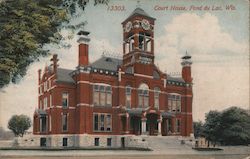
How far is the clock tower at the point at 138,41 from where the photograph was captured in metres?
10.5

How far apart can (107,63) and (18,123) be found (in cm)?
241

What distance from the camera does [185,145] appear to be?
10.9m

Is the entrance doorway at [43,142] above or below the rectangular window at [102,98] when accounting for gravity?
below

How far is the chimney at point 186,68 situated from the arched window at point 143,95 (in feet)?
3.53

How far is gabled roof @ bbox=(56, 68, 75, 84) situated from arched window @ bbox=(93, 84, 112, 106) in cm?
65

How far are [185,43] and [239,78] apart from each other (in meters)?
1.42

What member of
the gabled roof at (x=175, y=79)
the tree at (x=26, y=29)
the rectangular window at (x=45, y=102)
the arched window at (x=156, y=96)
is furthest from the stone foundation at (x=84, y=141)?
the gabled roof at (x=175, y=79)

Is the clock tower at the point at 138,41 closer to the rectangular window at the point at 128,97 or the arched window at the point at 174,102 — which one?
the rectangular window at the point at 128,97

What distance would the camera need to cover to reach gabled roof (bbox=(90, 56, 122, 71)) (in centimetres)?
1075

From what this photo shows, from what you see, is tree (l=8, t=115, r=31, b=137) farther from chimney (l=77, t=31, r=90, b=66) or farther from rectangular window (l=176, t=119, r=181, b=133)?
rectangular window (l=176, t=119, r=181, b=133)

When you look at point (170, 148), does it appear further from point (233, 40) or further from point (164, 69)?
point (233, 40)

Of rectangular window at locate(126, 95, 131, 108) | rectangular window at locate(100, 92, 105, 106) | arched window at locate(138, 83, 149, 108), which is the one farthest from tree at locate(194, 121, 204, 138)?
rectangular window at locate(100, 92, 105, 106)

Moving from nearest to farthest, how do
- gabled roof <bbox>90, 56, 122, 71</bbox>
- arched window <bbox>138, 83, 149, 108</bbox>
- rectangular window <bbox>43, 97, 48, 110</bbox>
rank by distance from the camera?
rectangular window <bbox>43, 97, 48, 110</bbox> → gabled roof <bbox>90, 56, 122, 71</bbox> → arched window <bbox>138, 83, 149, 108</bbox>

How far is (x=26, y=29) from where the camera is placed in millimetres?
10094
